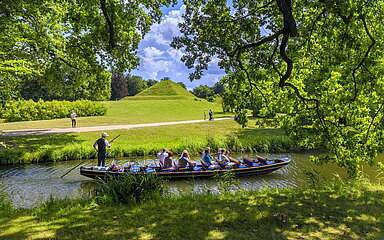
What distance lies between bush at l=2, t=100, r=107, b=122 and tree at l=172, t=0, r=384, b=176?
32.2 metres

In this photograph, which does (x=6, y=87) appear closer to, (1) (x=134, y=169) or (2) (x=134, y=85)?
(1) (x=134, y=169)

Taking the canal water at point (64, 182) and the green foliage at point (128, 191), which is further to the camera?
the canal water at point (64, 182)

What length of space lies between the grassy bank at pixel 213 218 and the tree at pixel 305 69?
6.74 ft

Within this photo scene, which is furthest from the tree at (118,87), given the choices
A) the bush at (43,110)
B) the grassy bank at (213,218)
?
the grassy bank at (213,218)

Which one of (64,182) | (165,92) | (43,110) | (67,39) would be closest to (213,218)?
(64,182)

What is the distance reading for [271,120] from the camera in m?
9.46

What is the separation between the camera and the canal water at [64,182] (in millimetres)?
10883

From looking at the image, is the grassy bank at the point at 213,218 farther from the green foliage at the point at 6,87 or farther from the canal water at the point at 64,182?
the green foliage at the point at 6,87

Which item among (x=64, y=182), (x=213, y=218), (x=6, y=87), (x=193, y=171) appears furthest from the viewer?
(x=6, y=87)

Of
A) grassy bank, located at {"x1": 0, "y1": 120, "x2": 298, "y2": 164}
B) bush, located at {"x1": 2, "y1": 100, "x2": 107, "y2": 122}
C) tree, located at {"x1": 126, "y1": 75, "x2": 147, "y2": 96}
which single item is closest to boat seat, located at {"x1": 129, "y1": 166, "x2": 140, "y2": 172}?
grassy bank, located at {"x1": 0, "y1": 120, "x2": 298, "y2": 164}

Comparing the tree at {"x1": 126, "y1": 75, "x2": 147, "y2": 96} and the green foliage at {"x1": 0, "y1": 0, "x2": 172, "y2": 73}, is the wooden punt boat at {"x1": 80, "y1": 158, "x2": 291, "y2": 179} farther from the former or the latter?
the tree at {"x1": 126, "y1": 75, "x2": 147, "y2": 96}

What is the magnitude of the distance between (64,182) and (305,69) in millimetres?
11459

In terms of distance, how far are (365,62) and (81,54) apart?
15990 millimetres

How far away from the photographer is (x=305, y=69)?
9102mm
